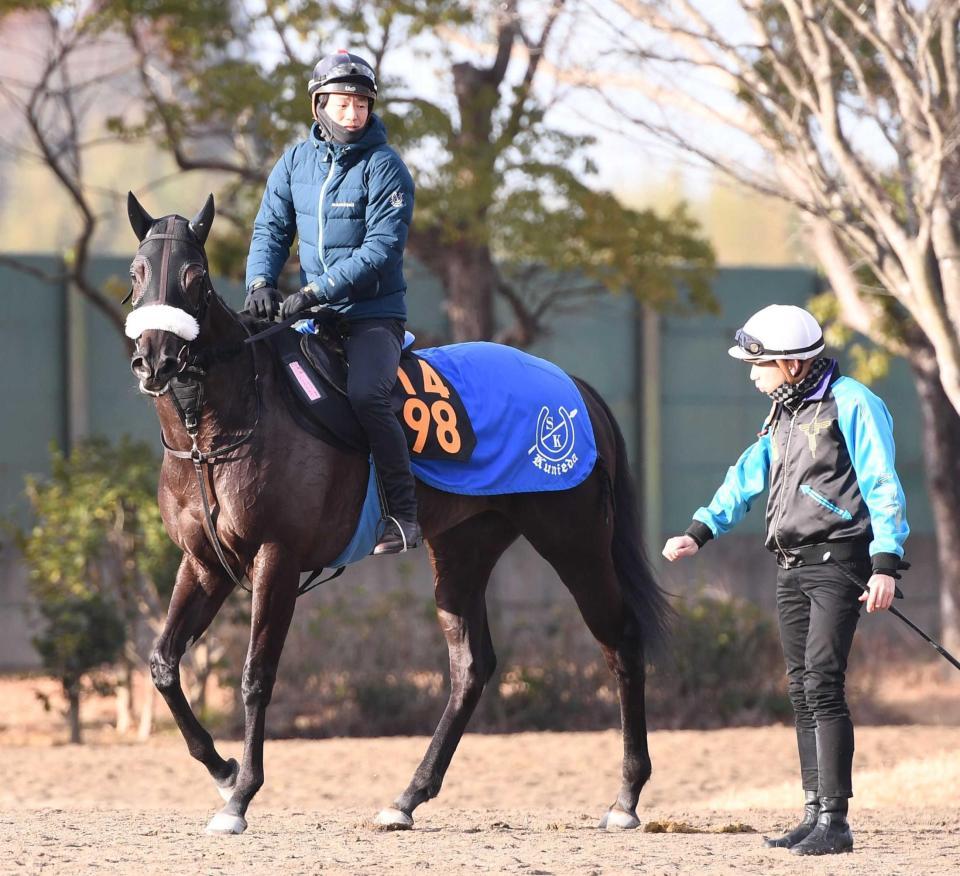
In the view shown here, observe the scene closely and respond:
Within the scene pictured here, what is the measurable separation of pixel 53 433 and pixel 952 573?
25.7 ft

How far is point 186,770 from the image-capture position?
369 inches

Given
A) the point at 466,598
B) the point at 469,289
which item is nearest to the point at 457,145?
the point at 469,289

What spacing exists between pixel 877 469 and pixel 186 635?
251 cm

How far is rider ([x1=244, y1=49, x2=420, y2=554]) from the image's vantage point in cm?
565

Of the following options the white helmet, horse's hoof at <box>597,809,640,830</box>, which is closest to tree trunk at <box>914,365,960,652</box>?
horse's hoof at <box>597,809,640,830</box>

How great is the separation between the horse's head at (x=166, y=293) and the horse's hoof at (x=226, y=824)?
5.01 feet

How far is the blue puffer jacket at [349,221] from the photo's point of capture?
223 inches

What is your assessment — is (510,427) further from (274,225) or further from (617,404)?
(617,404)

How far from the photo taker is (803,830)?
5.32 metres

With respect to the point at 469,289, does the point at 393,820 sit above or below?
below

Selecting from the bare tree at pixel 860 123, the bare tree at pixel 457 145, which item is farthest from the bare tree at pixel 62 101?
the bare tree at pixel 860 123

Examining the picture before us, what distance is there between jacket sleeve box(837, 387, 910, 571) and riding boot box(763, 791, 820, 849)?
99 cm

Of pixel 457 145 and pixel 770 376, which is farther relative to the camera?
pixel 457 145

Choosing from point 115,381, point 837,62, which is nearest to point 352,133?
point 837,62
